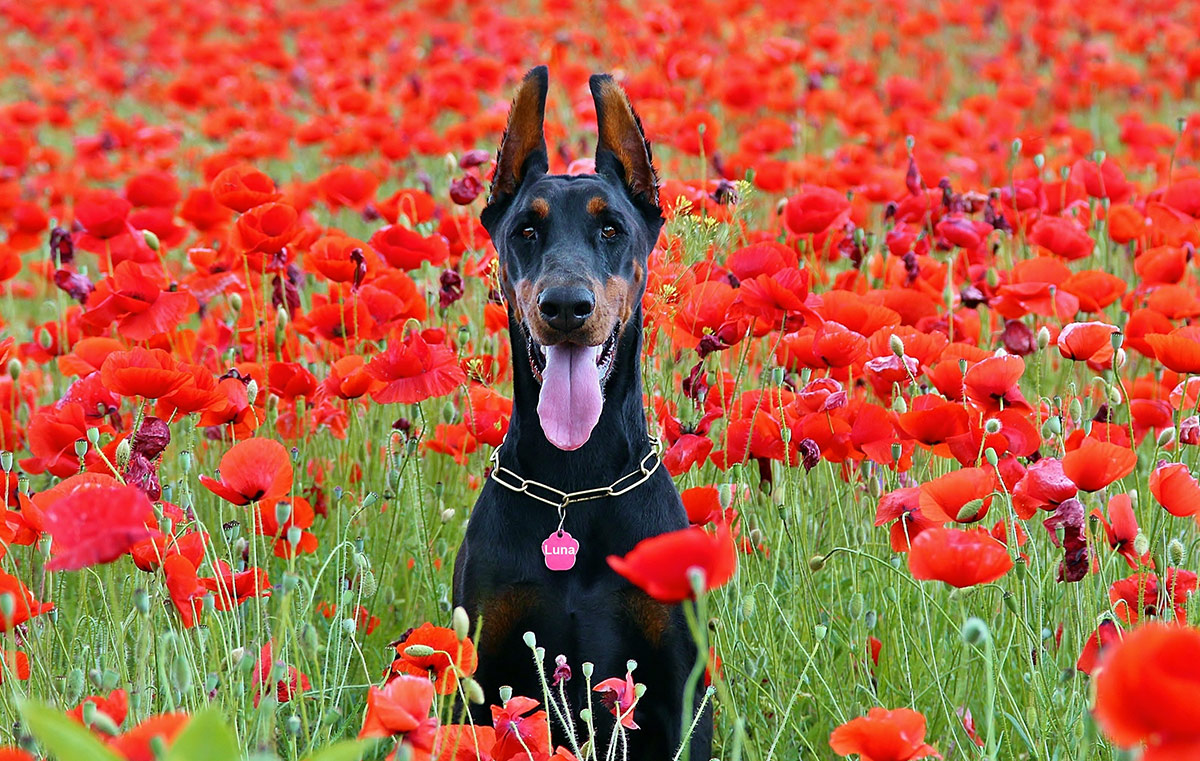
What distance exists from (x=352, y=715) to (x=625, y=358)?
39.1 inches

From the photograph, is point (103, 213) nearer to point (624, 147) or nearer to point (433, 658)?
point (624, 147)

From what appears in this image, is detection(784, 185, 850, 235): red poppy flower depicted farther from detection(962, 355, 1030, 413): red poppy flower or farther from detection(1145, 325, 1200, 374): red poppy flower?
detection(1145, 325, 1200, 374): red poppy flower

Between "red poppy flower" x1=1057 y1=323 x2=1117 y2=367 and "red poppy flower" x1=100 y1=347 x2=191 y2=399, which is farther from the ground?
"red poppy flower" x1=1057 y1=323 x2=1117 y2=367

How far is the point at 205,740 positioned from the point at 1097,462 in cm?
154

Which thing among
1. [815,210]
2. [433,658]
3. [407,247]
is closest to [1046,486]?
[433,658]

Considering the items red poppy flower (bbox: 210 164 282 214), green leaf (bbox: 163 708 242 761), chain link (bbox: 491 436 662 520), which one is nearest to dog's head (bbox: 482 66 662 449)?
chain link (bbox: 491 436 662 520)

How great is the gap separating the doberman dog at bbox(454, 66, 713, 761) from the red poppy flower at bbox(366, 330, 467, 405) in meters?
0.19

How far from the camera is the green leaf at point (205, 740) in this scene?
1097 millimetres

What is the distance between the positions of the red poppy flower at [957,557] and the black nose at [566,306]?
1074mm

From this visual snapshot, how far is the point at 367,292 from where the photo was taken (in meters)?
3.35

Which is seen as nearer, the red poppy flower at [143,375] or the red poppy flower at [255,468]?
the red poppy flower at [255,468]

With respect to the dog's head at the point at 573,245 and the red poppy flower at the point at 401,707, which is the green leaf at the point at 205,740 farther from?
the dog's head at the point at 573,245

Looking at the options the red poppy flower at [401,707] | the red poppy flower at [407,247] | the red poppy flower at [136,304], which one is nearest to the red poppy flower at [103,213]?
the red poppy flower at [136,304]

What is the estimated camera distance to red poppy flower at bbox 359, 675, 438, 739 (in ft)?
5.57
